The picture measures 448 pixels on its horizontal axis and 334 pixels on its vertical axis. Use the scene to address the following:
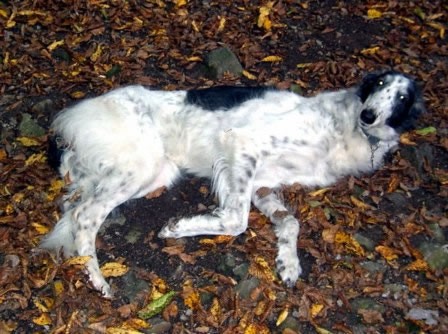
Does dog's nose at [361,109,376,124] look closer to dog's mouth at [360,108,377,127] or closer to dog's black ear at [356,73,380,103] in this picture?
dog's mouth at [360,108,377,127]

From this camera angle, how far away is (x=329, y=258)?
195 inches

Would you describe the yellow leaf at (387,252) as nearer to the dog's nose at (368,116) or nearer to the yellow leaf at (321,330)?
the yellow leaf at (321,330)

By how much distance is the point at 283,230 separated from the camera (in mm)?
5062

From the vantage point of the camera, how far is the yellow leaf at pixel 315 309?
4.49 metres

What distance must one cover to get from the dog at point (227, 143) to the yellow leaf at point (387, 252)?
0.70 meters

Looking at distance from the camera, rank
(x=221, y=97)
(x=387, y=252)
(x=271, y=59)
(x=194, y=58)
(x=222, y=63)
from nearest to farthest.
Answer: (x=387, y=252), (x=221, y=97), (x=222, y=63), (x=194, y=58), (x=271, y=59)

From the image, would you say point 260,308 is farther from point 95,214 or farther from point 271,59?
point 271,59

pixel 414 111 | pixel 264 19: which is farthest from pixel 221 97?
pixel 264 19

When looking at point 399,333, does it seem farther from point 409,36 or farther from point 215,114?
point 409,36

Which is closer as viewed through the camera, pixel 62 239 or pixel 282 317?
pixel 282 317

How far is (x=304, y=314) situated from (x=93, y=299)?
1520 millimetres

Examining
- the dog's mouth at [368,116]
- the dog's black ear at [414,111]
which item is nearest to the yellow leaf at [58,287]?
the dog's mouth at [368,116]

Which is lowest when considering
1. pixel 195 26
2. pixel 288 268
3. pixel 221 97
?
pixel 288 268

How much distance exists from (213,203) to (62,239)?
1354mm
